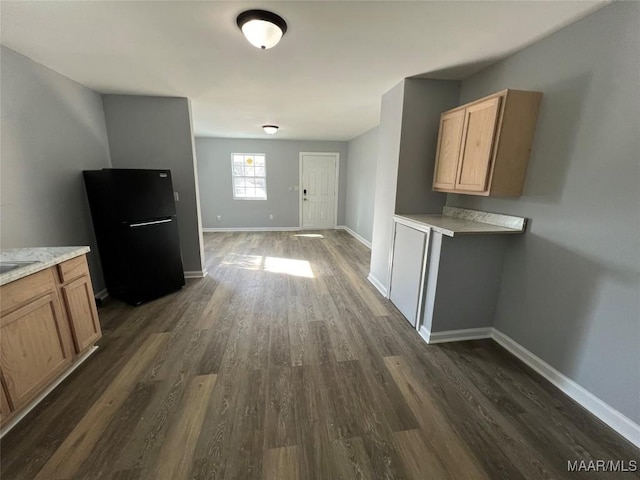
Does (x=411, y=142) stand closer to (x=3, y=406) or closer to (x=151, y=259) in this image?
(x=151, y=259)

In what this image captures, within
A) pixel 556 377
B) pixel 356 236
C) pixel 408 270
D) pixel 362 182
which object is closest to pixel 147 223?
pixel 408 270

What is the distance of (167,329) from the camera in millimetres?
2504

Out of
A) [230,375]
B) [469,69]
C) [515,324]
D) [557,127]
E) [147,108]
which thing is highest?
[469,69]

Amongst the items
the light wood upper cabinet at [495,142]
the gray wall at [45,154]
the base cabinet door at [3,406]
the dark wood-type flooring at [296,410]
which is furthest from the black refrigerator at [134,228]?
the light wood upper cabinet at [495,142]

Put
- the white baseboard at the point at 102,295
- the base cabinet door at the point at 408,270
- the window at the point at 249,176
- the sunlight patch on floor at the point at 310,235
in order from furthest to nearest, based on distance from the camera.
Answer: the window at the point at 249,176
the sunlight patch on floor at the point at 310,235
the white baseboard at the point at 102,295
the base cabinet door at the point at 408,270

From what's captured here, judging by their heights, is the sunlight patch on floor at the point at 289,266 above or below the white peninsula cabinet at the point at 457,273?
below

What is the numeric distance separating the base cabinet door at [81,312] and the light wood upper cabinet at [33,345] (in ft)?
0.21

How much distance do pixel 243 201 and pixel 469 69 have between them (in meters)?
5.71

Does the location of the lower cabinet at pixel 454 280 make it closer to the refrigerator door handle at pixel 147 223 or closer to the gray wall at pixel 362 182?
the refrigerator door handle at pixel 147 223

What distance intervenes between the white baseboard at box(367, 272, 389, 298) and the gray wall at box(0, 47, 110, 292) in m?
3.44

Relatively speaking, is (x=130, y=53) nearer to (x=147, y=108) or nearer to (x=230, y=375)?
(x=147, y=108)

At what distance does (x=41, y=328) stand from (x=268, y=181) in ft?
18.7

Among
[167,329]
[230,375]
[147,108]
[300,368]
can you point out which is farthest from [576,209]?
[147,108]

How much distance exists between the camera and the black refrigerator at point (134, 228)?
271cm
